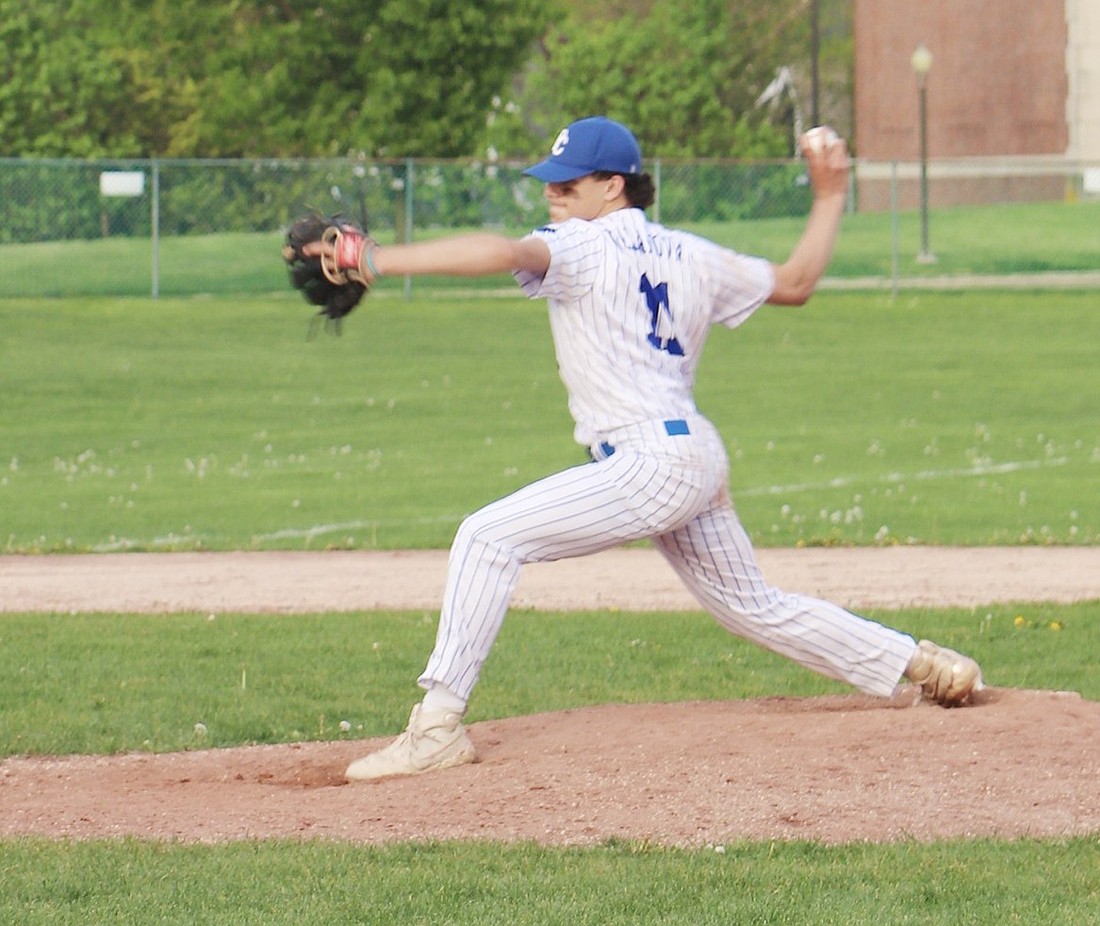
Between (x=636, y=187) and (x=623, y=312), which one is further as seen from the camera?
(x=636, y=187)

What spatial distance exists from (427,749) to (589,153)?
1820 millimetres

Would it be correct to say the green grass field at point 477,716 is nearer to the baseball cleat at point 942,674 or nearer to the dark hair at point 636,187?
the baseball cleat at point 942,674

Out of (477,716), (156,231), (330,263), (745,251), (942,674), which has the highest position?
(156,231)

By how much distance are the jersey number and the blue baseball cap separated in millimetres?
367

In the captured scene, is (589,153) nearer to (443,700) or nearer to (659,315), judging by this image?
(659,315)

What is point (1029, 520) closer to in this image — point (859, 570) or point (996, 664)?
point (859, 570)

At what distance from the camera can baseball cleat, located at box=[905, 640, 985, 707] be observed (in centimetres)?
659

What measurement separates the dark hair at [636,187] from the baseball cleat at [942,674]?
1688 mm

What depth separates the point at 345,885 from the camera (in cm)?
492

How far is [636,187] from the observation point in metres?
6.11

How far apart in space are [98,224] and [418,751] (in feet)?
85.5

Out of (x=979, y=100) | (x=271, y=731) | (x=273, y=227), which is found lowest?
(x=271, y=731)

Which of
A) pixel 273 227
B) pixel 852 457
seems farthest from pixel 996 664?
pixel 273 227

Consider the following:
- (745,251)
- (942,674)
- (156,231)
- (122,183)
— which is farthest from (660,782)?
(745,251)
